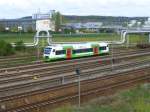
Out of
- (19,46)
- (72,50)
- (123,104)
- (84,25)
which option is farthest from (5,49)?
(84,25)

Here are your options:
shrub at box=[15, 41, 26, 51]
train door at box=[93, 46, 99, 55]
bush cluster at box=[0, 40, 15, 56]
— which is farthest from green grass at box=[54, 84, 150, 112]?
shrub at box=[15, 41, 26, 51]

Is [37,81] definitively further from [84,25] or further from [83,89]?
[84,25]

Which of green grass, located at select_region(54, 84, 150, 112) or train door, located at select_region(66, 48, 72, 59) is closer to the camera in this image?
green grass, located at select_region(54, 84, 150, 112)

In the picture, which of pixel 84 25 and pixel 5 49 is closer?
pixel 5 49

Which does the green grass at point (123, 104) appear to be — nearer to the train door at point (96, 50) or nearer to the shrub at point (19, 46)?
the train door at point (96, 50)

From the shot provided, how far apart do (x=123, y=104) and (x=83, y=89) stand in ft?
19.8

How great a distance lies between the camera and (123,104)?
72.8 feet

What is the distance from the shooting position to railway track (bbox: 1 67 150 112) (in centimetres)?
2255

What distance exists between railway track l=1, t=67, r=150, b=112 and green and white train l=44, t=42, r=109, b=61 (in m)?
11.9

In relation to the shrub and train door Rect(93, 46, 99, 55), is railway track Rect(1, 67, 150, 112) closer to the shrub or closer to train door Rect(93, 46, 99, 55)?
train door Rect(93, 46, 99, 55)

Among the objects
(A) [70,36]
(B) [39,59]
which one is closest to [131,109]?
(B) [39,59]

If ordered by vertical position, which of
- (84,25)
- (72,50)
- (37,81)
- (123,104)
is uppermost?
(84,25)

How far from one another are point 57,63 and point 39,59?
5.44 meters

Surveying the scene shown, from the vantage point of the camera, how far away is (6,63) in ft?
139
